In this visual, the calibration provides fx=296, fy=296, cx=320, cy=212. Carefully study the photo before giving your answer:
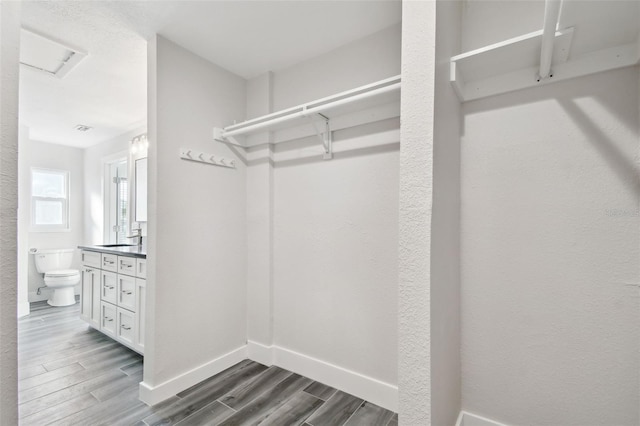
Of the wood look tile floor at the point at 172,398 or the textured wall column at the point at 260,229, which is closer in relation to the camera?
the wood look tile floor at the point at 172,398

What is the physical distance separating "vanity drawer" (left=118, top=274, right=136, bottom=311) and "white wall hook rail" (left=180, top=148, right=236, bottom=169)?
1.12 m

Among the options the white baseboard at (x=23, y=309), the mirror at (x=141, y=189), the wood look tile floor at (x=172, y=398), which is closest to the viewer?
the wood look tile floor at (x=172, y=398)

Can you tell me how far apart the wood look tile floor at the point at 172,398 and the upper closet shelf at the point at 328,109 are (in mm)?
1572

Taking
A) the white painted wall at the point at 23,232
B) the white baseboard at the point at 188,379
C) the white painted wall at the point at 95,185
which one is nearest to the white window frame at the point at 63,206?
the white painted wall at the point at 95,185

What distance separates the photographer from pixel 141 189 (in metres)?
3.65

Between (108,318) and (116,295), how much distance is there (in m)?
0.31

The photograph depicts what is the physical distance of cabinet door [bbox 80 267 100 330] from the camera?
9.30ft

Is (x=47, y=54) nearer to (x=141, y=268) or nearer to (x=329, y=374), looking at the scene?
(x=141, y=268)

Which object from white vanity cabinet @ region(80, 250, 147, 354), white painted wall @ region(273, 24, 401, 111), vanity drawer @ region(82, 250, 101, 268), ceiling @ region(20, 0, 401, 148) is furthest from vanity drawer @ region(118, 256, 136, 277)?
white painted wall @ region(273, 24, 401, 111)

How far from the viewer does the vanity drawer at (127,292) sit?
7.77ft

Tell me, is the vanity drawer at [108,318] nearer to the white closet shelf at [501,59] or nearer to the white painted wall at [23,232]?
the white painted wall at [23,232]

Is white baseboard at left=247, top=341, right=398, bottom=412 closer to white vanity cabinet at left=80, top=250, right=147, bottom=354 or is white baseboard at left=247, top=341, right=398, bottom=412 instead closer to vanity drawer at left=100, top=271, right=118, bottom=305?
white vanity cabinet at left=80, top=250, right=147, bottom=354

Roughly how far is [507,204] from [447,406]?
3.07ft

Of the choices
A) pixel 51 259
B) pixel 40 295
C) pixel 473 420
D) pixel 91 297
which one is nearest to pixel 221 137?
pixel 91 297
